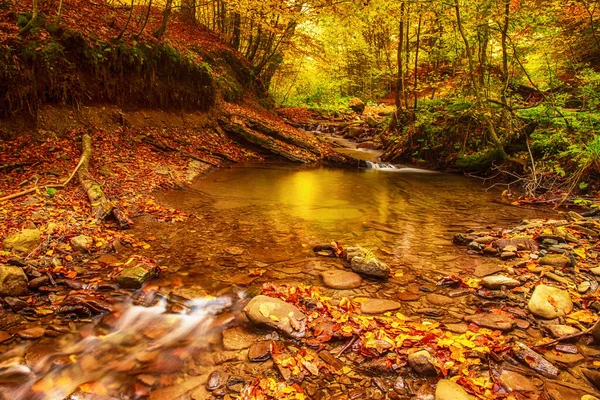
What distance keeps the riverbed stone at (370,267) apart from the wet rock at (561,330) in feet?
5.71

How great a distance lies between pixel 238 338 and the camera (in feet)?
10.6

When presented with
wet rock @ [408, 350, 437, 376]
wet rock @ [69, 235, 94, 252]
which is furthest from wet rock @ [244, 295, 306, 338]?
wet rock @ [69, 235, 94, 252]

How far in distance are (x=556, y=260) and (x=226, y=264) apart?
169 inches

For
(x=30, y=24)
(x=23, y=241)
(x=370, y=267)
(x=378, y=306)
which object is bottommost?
(x=378, y=306)

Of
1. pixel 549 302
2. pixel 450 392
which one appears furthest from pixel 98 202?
pixel 549 302

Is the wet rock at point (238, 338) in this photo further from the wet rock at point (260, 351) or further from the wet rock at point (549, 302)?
the wet rock at point (549, 302)

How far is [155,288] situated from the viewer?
4.01 metres

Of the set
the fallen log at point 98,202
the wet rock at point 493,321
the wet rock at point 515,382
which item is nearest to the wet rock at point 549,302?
the wet rock at point 493,321

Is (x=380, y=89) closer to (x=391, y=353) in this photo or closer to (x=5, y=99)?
(x=5, y=99)

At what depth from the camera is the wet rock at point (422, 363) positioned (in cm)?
266

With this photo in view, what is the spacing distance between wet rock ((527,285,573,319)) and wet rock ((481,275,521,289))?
31cm

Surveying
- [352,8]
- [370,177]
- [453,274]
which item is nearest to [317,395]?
[453,274]

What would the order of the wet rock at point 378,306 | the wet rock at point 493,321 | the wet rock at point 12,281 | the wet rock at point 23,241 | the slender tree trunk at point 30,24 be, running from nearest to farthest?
the wet rock at point 493,321 → the wet rock at point 12,281 → the wet rock at point 378,306 → the wet rock at point 23,241 → the slender tree trunk at point 30,24

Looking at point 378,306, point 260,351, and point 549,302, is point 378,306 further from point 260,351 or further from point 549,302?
point 549,302
